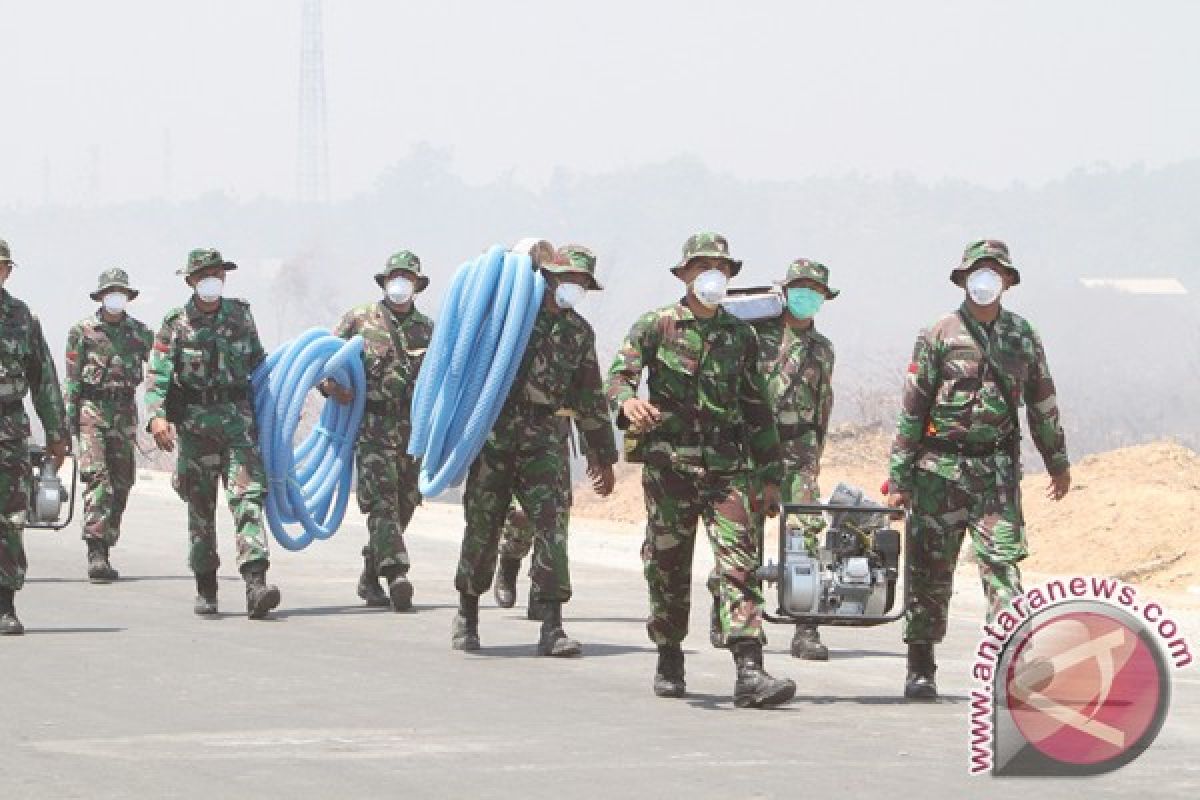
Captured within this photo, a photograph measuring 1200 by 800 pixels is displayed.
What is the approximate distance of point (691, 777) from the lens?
1026 cm

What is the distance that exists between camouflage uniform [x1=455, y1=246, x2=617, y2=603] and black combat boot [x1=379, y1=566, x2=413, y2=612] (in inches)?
113

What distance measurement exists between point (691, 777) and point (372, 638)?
6126mm

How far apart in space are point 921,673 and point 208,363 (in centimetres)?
586

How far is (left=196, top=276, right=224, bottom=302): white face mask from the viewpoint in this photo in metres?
17.0

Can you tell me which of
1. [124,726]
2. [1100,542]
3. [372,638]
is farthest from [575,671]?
[1100,542]

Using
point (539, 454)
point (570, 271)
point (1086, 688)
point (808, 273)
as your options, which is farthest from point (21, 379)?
point (1086, 688)

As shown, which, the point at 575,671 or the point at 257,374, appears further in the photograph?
the point at 257,374

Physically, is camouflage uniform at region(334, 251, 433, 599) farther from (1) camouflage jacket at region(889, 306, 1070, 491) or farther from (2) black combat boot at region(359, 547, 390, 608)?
(1) camouflage jacket at region(889, 306, 1070, 491)

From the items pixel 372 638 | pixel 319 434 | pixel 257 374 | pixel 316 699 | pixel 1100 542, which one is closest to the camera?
pixel 316 699

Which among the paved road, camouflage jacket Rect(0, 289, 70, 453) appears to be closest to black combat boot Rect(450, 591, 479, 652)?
the paved road

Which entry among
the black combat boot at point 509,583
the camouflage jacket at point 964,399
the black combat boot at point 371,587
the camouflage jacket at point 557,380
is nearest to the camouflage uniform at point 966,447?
the camouflage jacket at point 964,399

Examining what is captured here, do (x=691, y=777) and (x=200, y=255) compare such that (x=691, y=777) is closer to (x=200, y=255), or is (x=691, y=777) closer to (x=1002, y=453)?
(x=1002, y=453)

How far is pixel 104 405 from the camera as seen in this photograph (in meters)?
21.0

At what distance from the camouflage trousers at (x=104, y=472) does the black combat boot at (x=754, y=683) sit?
9373mm
